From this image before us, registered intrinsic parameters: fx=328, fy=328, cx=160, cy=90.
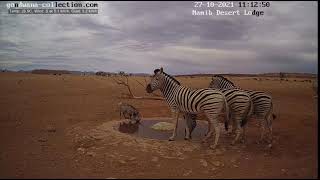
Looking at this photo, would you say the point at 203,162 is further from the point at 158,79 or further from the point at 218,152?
the point at 158,79

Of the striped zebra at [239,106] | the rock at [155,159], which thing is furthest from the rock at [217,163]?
the striped zebra at [239,106]

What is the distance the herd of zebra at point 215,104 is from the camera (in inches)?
263

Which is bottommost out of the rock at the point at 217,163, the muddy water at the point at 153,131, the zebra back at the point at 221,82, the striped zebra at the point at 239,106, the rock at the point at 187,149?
the rock at the point at 217,163

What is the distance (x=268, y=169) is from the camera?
5574mm

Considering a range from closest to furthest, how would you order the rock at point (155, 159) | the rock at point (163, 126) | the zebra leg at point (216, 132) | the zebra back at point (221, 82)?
the rock at point (155, 159), the zebra leg at point (216, 132), the rock at point (163, 126), the zebra back at point (221, 82)

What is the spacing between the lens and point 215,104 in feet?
21.7

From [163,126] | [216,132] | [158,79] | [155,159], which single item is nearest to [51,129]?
[163,126]

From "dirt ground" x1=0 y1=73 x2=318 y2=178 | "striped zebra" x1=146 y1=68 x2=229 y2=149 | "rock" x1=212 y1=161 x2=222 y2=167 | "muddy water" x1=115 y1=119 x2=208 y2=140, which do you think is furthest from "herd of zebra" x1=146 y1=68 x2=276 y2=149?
"rock" x1=212 y1=161 x2=222 y2=167

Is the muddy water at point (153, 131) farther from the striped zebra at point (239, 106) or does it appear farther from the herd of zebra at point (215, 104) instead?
the striped zebra at point (239, 106)

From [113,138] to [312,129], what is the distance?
16.4 feet

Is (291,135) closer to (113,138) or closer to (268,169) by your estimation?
(268,169)

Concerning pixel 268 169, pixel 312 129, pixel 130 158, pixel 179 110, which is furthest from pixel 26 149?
pixel 312 129

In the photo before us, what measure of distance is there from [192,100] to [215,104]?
594 millimetres

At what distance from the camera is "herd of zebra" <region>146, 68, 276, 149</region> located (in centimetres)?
668
